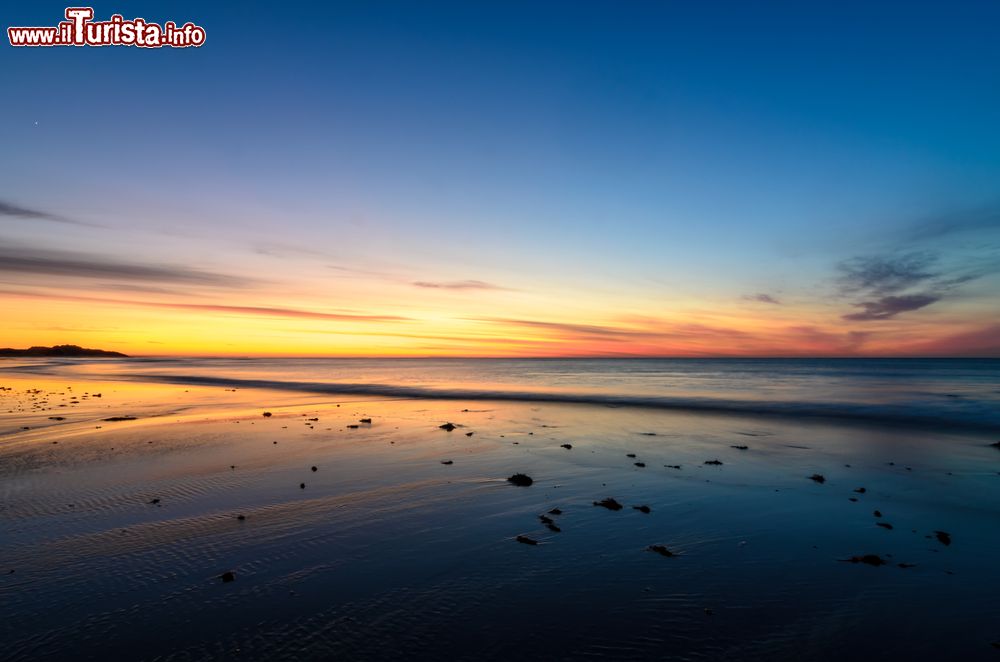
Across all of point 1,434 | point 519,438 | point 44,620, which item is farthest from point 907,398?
point 1,434

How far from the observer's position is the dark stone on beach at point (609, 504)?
35.5ft

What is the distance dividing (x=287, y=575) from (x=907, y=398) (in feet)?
162

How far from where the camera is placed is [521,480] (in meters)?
12.9

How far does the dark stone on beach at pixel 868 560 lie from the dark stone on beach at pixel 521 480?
6.87 meters

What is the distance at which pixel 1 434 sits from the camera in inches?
722

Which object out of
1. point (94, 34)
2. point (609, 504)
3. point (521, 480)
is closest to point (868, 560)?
Result: point (609, 504)

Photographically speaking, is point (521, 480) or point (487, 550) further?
point (521, 480)

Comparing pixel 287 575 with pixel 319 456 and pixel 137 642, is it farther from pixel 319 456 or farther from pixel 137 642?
pixel 319 456

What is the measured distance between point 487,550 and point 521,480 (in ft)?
15.0

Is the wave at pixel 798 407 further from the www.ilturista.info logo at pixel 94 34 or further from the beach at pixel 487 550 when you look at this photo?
the www.ilturista.info logo at pixel 94 34

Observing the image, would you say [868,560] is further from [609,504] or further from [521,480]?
[521,480]

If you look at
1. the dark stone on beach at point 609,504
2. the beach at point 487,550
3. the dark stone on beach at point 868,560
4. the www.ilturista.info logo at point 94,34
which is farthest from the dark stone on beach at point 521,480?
the www.ilturista.info logo at point 94,34

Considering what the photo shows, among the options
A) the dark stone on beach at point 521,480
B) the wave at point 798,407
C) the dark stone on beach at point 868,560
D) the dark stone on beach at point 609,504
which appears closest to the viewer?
the dark stone on beach at point 868,560

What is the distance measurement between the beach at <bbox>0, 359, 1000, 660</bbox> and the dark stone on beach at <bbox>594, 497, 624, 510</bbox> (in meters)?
0.16
